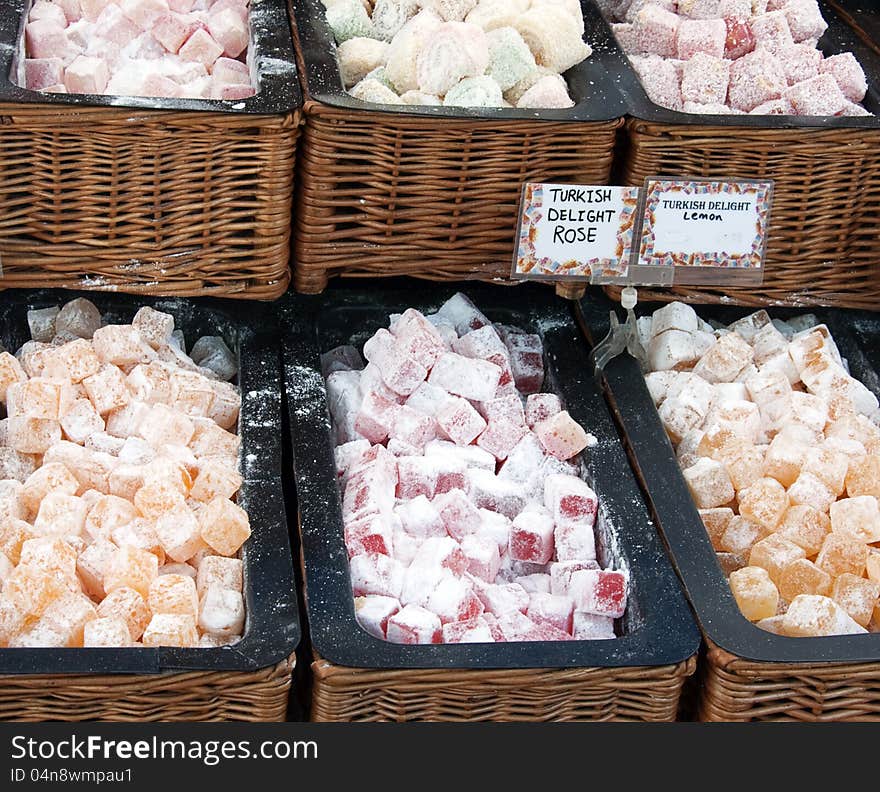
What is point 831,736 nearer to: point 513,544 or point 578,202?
point 513,544

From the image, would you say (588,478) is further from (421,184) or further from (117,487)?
(117,487)

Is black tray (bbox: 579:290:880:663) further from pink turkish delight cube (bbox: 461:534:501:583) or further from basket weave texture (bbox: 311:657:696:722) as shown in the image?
pink turkish delight cube (bbox: 461:534:501:583)

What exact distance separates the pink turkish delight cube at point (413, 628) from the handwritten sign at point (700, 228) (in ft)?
2.42

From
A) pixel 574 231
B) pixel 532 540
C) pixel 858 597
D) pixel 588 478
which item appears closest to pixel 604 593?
pixel 532 540

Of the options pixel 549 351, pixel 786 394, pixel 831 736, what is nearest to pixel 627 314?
pixel 549 351

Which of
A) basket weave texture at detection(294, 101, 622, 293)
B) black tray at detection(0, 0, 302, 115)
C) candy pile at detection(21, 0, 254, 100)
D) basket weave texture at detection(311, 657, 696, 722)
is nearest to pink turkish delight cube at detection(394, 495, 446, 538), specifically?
basket weave texture at detection(311, 657, 696, 722)

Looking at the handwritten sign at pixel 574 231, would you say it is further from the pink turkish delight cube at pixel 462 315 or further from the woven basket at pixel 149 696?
the woven basket at pixel 149 696

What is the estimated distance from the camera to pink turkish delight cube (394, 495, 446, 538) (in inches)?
78.5

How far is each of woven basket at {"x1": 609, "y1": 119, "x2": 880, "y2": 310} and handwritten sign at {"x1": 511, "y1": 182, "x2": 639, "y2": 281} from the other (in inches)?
3.2

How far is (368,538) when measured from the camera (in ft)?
6.26

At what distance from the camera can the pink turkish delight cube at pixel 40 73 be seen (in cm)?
222

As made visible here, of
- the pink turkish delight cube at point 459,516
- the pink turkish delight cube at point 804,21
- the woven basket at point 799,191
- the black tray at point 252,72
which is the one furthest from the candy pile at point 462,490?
the pink turkish delight cube at point 804,21

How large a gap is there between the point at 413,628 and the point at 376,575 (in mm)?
131

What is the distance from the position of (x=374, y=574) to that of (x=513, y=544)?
0.83ft
